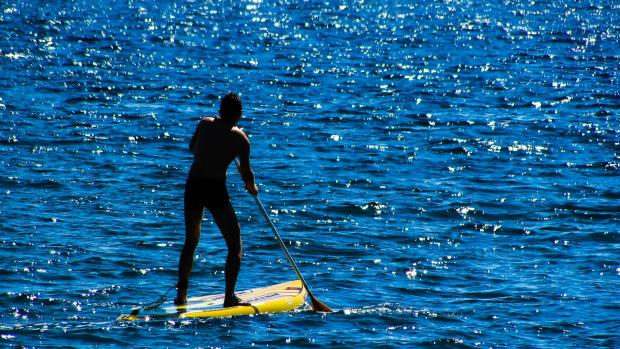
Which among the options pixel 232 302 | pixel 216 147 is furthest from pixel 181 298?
pixel 216 147

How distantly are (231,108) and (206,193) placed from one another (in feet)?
3.20

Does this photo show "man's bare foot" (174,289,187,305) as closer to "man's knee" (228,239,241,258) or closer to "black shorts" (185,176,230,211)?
"man's knee" (228,239,241,258)

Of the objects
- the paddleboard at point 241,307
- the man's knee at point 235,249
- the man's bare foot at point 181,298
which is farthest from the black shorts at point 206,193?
the paddleboard at point 241,307

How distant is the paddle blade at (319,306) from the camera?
13.5 m

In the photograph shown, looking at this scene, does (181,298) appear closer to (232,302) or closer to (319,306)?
(232,302)

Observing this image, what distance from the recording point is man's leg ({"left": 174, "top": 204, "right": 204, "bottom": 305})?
42.2ft

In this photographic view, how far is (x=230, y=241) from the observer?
42.6ft

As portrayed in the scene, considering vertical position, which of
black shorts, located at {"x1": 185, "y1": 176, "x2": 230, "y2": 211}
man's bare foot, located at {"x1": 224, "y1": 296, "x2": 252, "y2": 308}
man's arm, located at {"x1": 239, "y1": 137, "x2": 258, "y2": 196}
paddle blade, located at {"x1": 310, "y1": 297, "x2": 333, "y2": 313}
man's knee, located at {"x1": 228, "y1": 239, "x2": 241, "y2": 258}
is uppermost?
man's arm, located at {"x1": 239, "y1": 137, "x2": 258, "y2": 196}

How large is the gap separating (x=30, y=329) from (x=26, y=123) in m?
13.1

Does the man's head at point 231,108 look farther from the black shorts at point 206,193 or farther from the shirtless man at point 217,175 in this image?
the black shorts at point 206,193

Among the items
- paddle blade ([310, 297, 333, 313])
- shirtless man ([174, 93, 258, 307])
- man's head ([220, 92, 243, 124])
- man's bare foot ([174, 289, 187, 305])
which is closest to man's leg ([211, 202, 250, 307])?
shirtless man ([174, 93, 258, 307])

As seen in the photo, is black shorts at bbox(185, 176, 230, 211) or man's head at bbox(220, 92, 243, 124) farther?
black shorts at bbox(185, 176, 230, 211)

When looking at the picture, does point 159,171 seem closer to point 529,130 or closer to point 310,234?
point 310,234

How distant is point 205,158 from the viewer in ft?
41.6
